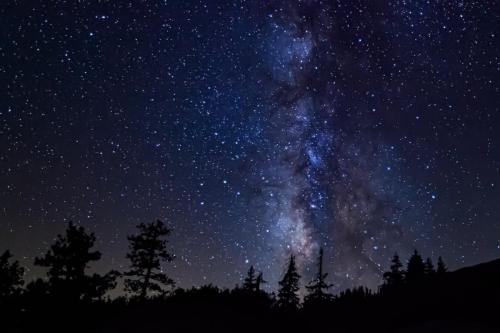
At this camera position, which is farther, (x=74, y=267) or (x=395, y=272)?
(x=395, y=272)

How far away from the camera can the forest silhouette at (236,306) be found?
11.7 m

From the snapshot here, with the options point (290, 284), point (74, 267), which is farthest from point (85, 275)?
point (290, 284)

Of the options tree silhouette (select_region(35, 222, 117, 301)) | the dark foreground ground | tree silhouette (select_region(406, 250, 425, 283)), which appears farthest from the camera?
tree silhouette (select_region(406, 250, 425, 283))

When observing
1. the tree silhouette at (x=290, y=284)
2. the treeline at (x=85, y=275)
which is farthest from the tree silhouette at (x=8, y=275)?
the tree silhouette at (x=290, y=284)

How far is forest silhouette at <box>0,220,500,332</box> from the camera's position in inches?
462

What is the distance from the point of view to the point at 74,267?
66.0 feet

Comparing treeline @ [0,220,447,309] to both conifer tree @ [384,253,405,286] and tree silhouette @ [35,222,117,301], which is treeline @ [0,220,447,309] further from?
conifer tree @ [384,253,405,286]

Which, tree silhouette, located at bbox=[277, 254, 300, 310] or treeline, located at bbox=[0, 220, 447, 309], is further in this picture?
tree silhouette, located at bbox=[277, 254, 300, 310]

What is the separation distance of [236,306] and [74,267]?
29.2 ft

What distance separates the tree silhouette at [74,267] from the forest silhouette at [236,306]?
0.14ft

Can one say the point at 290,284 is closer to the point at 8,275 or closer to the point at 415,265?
the point at 415,265

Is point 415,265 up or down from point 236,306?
up

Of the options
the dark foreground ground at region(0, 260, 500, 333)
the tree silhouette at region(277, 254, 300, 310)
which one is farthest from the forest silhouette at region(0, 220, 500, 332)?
the tree silhouette at region(277, 254, 300, 310)

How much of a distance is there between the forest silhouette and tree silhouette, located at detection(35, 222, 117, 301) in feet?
0.14
